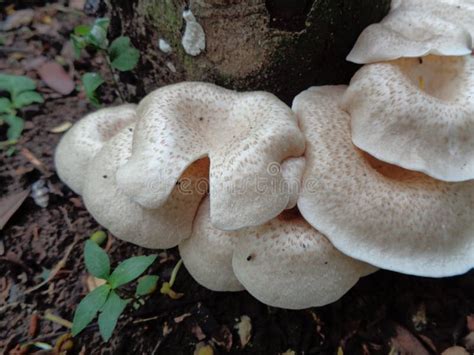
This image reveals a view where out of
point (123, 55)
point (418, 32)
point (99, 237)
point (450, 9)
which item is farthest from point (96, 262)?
point (450, 9)

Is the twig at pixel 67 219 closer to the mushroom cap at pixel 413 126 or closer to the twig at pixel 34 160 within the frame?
the twig at pixel 34 160

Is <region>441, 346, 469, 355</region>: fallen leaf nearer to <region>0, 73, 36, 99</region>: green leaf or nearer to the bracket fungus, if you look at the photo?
the bracket fungus

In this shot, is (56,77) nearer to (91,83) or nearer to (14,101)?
(14,101)

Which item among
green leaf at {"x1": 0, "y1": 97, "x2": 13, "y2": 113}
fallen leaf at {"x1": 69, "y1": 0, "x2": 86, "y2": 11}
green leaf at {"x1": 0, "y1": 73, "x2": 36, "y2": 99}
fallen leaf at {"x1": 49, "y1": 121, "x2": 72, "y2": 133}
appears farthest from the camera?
fallen leaf at {"x1": 69, "y1": 0, "x2": 86, "y2": 11}

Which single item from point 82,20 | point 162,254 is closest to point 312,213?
point 162,254

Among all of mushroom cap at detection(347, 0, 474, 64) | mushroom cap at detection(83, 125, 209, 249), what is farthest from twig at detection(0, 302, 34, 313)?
mushroom cap at detection(347, 0, 474, 64)

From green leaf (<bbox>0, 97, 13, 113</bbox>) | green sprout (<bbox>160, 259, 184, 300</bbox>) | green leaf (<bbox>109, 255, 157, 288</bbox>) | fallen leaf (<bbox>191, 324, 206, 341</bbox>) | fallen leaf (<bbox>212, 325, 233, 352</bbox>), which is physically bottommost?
fallen leaf (<bbox>212, 325, 233, 352</bbox>)

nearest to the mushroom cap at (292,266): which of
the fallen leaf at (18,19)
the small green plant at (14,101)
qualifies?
the small green plant at (14,101)
